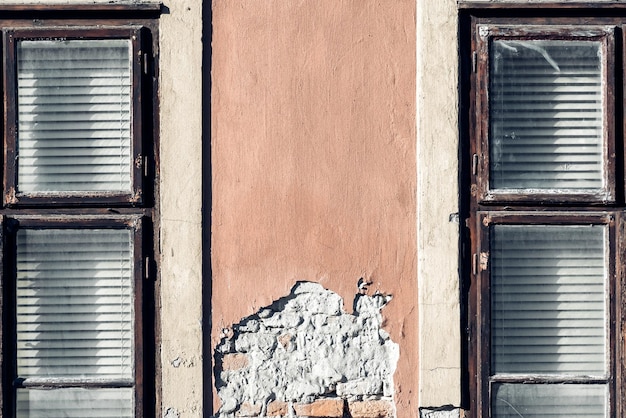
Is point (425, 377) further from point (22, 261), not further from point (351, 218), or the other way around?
point (22, 261)

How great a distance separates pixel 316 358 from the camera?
2.91 m

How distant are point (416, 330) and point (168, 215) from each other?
1.04 metres

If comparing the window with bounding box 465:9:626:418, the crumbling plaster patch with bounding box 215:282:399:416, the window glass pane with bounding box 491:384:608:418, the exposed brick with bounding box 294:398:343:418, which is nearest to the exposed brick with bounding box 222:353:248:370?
the crumbling plaster patch with bounding box 215:282:399:416

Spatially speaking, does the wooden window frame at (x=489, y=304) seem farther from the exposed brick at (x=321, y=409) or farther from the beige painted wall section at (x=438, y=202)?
the exposed brick at (x=321, y=409)

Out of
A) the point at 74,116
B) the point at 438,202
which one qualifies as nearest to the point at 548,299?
the point at 438,202

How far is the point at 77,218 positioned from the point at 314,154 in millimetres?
945

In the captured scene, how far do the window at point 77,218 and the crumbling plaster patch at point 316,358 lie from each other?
34 centimetres

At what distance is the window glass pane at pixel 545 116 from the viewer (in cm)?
300

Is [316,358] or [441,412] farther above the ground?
[316,358]

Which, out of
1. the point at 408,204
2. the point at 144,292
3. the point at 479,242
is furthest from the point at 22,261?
the point at 479,242

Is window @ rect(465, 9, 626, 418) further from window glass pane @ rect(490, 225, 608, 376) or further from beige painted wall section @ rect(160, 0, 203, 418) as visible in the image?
beige painted wall section @ rect(160, 0, 203, 418)

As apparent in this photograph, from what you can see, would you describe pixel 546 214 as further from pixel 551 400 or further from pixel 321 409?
pixel 321 409

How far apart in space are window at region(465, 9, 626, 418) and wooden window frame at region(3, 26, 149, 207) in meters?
1.28

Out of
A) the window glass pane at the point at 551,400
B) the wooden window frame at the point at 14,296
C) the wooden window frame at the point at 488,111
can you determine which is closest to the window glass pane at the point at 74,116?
the wooden window frame at the point at 14,296
